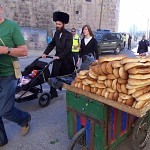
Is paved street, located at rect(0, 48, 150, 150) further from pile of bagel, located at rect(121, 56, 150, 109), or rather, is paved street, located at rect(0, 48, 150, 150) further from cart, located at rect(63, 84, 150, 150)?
pile of bagel, located at rect(121, 56, 150, 109)

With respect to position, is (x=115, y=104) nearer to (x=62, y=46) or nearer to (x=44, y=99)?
(x=44, y=99)

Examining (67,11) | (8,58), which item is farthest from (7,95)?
(67,11)

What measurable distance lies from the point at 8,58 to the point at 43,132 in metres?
1.51

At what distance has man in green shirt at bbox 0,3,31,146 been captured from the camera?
3.01 m

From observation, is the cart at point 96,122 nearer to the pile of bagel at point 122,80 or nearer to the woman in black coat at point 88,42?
the pile of bagel at point 122,80

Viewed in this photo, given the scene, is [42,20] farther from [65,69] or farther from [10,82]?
[10,82]

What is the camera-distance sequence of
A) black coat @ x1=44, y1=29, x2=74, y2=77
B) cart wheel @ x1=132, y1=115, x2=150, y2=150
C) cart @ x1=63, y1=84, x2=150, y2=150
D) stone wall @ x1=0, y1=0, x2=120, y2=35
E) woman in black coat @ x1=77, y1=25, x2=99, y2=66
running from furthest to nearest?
stone wall @ x1=0, y1=0, x2=120, y2=35 < woman in black coat @ x1=77, y1=25, x2=99, y2=66 < black coat @ x1=44, y1=29, x2=74, y2=77 < cart wheel @ x1=132, y1=115, x2=150, y2=150 < cart @ x1=63, y1=84, x2=150, y2=150

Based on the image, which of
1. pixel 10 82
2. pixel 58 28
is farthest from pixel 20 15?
pixel 10 82

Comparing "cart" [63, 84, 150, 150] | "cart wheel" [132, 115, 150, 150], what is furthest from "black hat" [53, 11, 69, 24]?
"cart wheel" [132, 115, 150, 150]

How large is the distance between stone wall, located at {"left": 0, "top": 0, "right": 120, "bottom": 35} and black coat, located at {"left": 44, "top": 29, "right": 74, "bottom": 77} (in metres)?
16.8

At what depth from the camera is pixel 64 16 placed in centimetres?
512

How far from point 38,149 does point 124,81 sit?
185 cm

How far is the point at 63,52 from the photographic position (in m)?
5.22

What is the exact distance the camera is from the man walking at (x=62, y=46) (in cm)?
514
